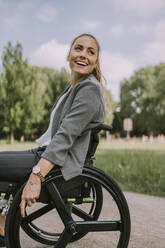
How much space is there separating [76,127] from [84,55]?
1.60 feet

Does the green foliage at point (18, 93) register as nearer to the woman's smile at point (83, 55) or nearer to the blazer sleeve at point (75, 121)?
the woman's smile at point (83, 55)

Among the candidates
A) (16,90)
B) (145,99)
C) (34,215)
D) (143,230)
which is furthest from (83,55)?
(145,99)

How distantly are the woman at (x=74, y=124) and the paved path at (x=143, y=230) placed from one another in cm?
91

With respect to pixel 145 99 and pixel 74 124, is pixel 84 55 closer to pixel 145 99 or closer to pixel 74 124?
pixel 74 124

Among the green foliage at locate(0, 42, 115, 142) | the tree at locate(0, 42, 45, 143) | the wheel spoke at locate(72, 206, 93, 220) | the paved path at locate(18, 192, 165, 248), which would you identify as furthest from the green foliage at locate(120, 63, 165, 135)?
the wheel spoke at locate(72, 206, 93, 220)

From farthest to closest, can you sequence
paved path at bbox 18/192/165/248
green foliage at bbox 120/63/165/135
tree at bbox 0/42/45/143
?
green foliage at bbox 120/63/165/135 → tree at bbox 0/42/45/143 → paved path at bbox 18/192/165/248

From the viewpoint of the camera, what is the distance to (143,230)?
272 centimetres

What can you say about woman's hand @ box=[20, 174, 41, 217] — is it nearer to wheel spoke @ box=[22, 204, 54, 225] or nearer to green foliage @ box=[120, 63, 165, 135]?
wheel spoke @ box=[22, 204, 54, 225]

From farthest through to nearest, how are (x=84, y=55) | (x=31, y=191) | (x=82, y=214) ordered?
(x=82, y=214), (x=84, y=55), (x=31, y=191)

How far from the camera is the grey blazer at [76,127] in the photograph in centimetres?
163

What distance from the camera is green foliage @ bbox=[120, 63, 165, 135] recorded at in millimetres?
43188

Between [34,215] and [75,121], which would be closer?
[75,121]

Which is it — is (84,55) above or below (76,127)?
above

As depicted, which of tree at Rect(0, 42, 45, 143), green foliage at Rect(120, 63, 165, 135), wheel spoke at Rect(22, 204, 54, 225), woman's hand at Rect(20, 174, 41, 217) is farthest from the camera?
green foliage at Rect(120, 63, 165, 135)
